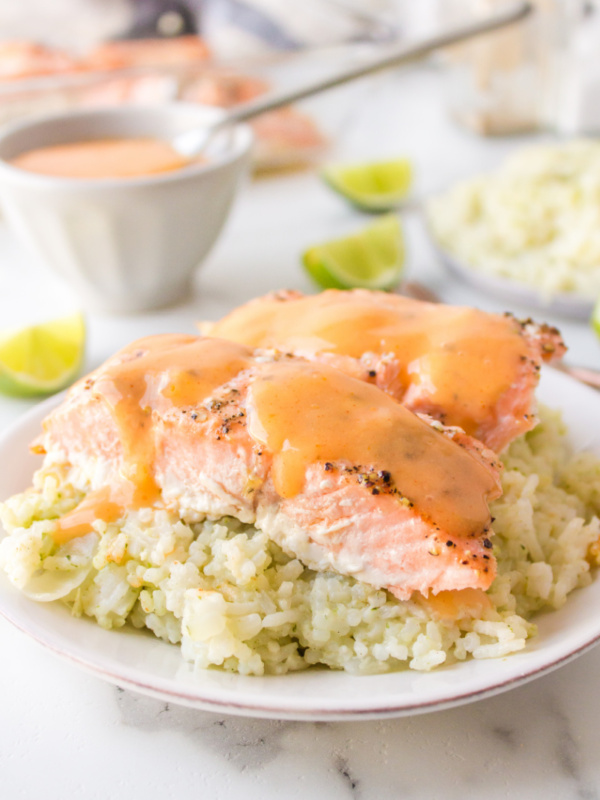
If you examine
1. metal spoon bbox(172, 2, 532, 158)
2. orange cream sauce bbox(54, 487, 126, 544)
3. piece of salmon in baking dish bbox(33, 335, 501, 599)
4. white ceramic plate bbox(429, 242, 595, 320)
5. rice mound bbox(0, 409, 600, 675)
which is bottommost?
white ceramic plate bbox(429, 242, 595, 320)

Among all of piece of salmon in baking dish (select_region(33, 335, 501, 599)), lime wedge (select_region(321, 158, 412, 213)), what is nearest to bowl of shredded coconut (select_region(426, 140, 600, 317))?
lime wedge (select_region(321, 158, 412, 213))

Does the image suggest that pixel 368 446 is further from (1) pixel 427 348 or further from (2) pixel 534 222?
(2) pixel 534 222

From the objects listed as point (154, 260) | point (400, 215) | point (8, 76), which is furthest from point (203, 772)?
point (8, 76)

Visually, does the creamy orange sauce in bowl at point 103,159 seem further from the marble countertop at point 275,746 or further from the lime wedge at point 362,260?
the marble countertop at point 275,746

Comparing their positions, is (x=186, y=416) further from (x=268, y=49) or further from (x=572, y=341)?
(x=268, y=49)

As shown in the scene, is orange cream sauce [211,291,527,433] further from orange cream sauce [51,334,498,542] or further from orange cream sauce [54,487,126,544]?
orange cream sauce [54,487,126,544]

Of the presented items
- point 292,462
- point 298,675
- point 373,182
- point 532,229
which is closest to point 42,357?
point 292,462
